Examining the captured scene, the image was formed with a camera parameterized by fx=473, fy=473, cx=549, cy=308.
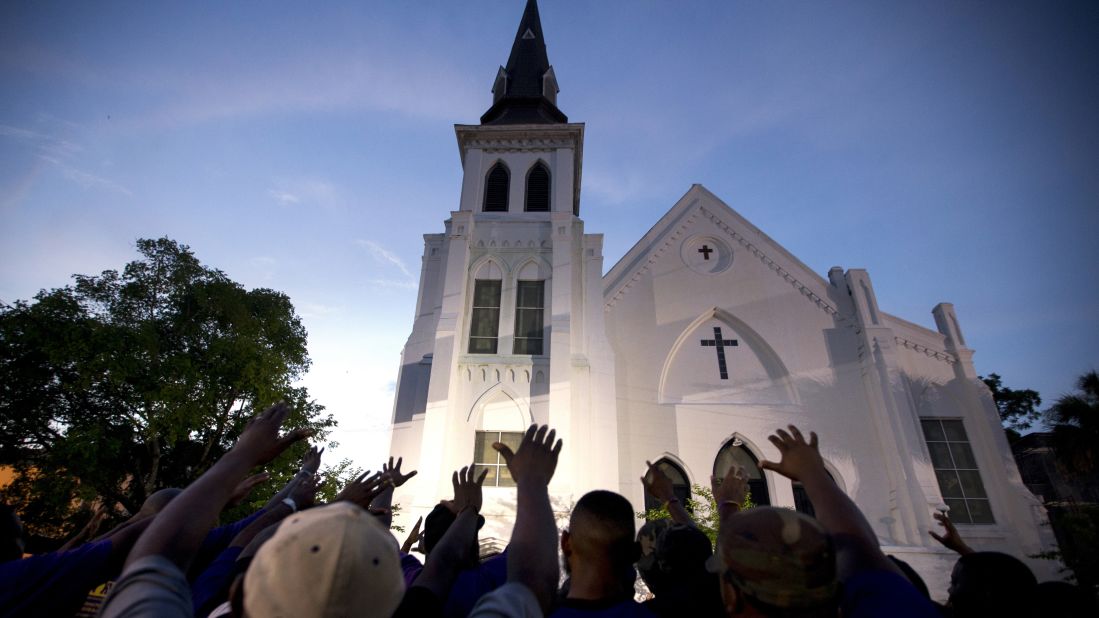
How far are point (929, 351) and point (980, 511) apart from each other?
4.11 m

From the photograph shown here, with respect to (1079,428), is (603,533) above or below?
below

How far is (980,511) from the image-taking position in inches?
453

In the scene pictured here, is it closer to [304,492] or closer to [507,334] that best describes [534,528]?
[304,492]

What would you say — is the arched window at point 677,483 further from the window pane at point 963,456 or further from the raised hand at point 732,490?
the raised hand at point 732,490

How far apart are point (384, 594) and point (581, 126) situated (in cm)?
1689

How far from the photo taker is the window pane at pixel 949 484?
462 inches

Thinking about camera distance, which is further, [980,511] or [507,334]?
[507,334]

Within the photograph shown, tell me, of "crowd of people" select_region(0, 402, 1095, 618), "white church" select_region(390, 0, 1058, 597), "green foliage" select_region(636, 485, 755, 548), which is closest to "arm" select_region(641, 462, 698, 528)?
"crowd of people" select_region(0, 402, 1095, 618)

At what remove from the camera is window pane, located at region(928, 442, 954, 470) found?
1205 cm

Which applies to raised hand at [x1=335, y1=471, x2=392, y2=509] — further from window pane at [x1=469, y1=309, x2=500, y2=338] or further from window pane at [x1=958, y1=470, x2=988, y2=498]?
window pane at [x1=958, y1=470, x2=988, y2=498]

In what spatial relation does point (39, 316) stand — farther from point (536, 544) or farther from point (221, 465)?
point (536, 544)

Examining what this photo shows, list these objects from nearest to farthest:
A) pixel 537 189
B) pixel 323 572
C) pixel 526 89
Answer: pixel 323 572 → pixel 537 189 → pixel 526 89

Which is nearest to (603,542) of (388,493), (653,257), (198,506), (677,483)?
(198,506)

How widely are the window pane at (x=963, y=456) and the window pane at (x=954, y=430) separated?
0.13 metres
